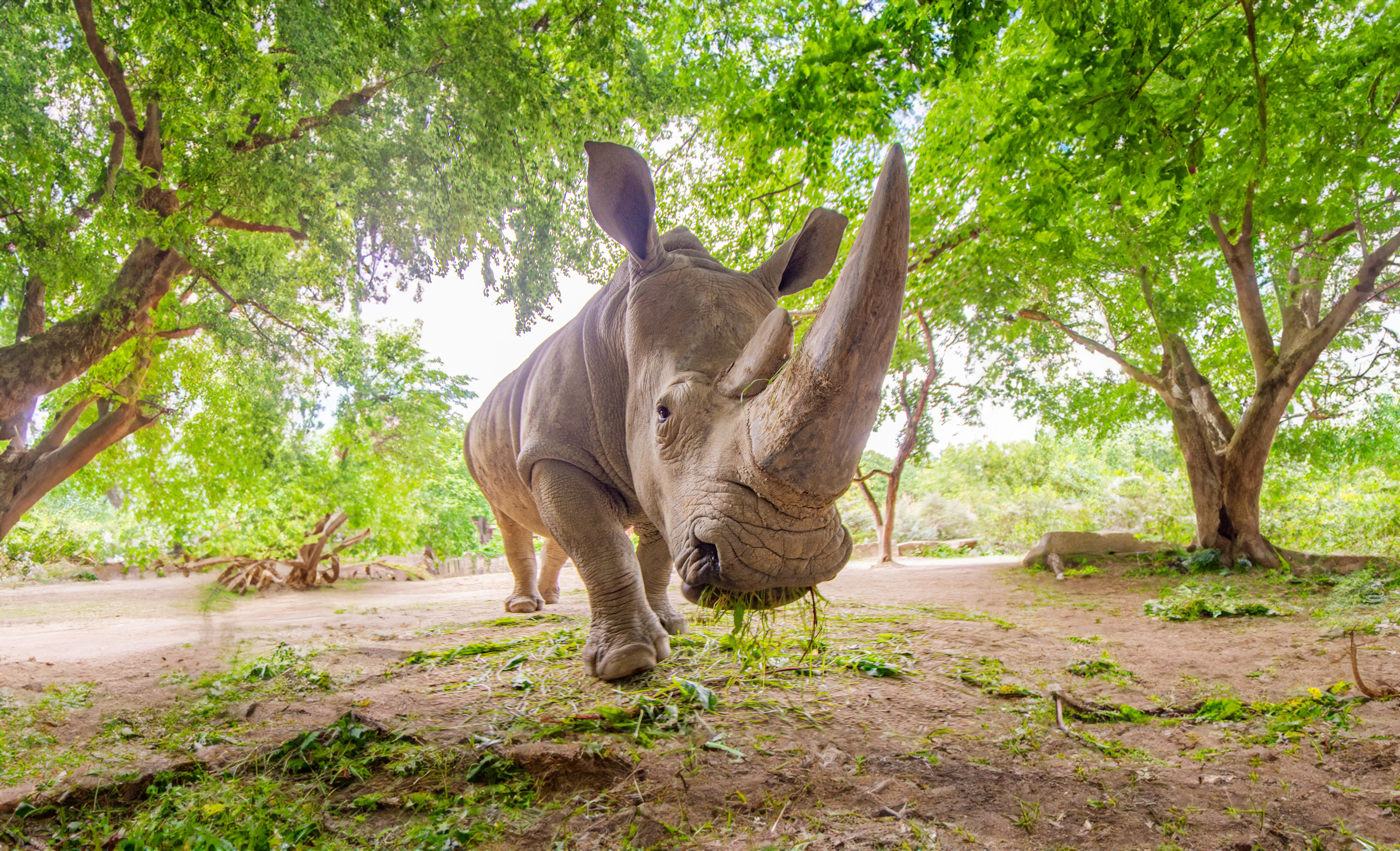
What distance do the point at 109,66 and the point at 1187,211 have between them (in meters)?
7.78

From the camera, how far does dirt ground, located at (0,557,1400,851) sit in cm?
172

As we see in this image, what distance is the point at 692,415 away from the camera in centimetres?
244

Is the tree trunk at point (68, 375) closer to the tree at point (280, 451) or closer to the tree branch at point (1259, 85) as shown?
the tree at point (280, 451)

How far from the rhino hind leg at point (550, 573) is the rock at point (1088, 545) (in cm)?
759

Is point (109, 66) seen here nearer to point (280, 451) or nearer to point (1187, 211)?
point (280, 451)

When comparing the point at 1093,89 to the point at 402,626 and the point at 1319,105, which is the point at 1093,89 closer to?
the point at 1319,105

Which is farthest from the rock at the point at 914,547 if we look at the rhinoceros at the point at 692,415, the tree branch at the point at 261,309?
the rhinoceros at the point at 692,415

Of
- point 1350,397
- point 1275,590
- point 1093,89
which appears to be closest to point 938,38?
point 1093,89

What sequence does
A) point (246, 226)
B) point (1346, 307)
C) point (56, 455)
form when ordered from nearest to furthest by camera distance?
1. point (246, 226)
2. point (56, 455)
3. point (1346, 307)

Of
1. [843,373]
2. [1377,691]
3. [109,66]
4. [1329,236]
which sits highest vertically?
[1329,236]

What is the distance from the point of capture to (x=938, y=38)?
4.14 metres

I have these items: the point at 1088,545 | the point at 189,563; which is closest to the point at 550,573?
the point at 1088,545

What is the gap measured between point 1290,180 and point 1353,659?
5.05 metres

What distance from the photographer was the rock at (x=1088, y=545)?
1053 centimetres
